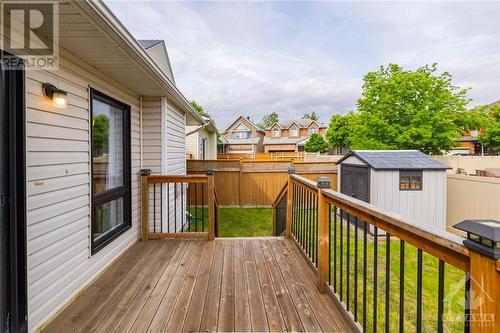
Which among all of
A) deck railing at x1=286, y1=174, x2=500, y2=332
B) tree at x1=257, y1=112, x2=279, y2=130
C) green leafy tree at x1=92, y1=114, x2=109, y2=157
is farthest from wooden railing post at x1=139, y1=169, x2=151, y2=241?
tree at x1=257, y1=112, x2=279, y2=130

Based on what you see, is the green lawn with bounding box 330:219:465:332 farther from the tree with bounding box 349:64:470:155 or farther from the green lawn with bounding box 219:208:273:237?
the tree with bounding box 349:64:470:155

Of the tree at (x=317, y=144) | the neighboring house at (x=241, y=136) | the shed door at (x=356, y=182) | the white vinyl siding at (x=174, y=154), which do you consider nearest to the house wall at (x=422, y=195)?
the shed door at (x=356, y=182)

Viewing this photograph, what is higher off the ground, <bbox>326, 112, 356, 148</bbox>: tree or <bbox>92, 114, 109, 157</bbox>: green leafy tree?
<bbox>326, 112, 356, 148</bbox>: tree

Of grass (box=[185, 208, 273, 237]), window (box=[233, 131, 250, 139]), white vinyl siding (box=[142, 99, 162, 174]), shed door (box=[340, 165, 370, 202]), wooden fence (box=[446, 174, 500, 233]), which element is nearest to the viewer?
white vinyl siding (box=[142, 99, 162, 174])

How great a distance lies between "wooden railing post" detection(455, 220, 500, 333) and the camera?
0.71 m

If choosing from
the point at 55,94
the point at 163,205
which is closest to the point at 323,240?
the point at 55,94

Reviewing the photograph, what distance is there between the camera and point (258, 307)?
2.04 m

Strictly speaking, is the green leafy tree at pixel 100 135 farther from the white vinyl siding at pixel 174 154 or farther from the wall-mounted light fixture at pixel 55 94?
the white vinyl siding at pixel 174 154

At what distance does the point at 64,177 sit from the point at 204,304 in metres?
1.65

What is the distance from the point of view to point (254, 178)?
8.51 m

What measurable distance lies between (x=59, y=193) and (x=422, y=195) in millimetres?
6593

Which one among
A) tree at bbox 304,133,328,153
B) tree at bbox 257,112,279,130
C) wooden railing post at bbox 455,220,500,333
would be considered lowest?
wooden railing post at bbox 455,220,500,333

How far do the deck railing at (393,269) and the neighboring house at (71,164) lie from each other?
7.07 feet

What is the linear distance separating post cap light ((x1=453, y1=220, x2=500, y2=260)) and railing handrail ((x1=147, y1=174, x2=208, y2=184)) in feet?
10.4
